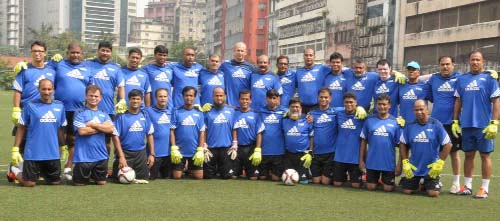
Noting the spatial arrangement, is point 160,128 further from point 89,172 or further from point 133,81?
point 89,172

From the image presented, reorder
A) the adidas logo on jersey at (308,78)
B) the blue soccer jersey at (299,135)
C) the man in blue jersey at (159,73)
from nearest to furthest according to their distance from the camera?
the blue soccer jersey at (299,135), the man in blue jersey at (159,73), the adidas logo on jersey at (308,78)

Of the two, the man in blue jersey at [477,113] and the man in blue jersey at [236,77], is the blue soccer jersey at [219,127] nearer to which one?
the man in blue jersey at [236,77]

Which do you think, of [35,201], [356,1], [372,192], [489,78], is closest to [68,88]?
[35,201]

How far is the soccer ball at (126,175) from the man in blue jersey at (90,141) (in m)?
0.22

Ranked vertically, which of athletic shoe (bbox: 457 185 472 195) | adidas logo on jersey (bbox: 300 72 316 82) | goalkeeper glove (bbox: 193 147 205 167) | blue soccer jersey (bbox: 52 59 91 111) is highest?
adidas logo on jersey (bbox: 300 72 316 82)

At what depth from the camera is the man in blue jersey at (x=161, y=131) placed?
9328 mm

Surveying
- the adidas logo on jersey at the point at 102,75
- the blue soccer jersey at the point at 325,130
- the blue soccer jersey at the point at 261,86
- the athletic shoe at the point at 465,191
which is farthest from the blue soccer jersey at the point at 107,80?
the athletic shoe at the point at 465,191

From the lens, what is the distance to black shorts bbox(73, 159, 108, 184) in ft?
27.5

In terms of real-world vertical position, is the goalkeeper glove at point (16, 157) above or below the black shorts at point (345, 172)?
above

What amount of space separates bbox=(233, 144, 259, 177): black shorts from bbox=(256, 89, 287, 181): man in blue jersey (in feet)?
0.41

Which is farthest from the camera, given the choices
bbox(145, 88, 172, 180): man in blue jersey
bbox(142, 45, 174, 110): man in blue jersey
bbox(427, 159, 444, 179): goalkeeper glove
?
bbox(142, 45, 174, 110): man in blue jersey

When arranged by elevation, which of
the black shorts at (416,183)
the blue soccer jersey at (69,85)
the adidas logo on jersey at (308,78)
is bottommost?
the black shorts at (416,183)

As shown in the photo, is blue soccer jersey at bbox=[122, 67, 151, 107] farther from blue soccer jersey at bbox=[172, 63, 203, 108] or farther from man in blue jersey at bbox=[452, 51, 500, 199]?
man in blue jersey at bbox=[452, 51, 500, 199]

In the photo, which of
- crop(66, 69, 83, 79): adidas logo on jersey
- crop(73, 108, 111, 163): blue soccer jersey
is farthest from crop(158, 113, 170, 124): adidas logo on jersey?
crop(66, 69, 83, 79): adidas logo on jersey
